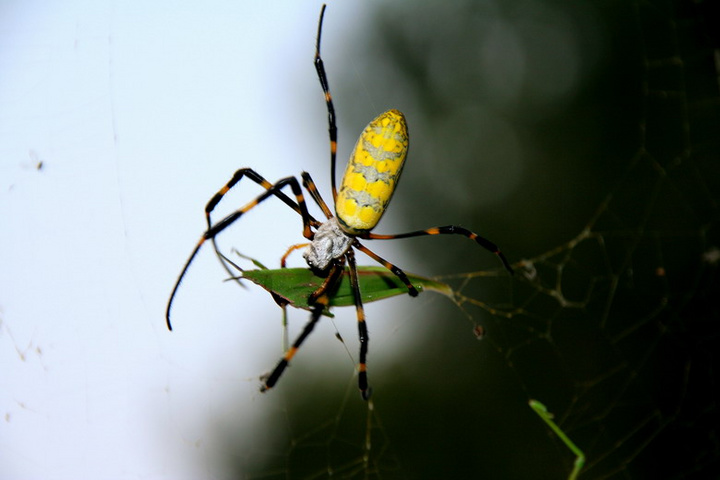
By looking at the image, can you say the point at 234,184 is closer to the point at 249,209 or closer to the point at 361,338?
the point at 249,209

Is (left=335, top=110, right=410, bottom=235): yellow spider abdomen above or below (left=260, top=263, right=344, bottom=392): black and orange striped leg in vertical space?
above

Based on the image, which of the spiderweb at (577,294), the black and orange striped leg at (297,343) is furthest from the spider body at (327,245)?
the spiderweb at (577,294)

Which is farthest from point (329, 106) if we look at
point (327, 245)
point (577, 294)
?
point (577, 294)

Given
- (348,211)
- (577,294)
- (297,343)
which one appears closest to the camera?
(297,343)

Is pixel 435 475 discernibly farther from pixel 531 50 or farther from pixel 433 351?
pixel 531 50

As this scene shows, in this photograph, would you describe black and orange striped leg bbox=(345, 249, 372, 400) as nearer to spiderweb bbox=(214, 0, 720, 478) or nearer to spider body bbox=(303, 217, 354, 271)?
spider body bbox=(303, 217, 354, 271)

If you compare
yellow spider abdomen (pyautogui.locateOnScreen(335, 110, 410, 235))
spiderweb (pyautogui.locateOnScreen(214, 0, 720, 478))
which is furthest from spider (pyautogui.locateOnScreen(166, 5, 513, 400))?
spiderweb (pyautogui.locateOnScreen(214, 0, 720, 478))

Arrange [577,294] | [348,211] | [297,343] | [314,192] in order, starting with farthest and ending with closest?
[577,294] → [314,192] → [348,211] → [297,343]
